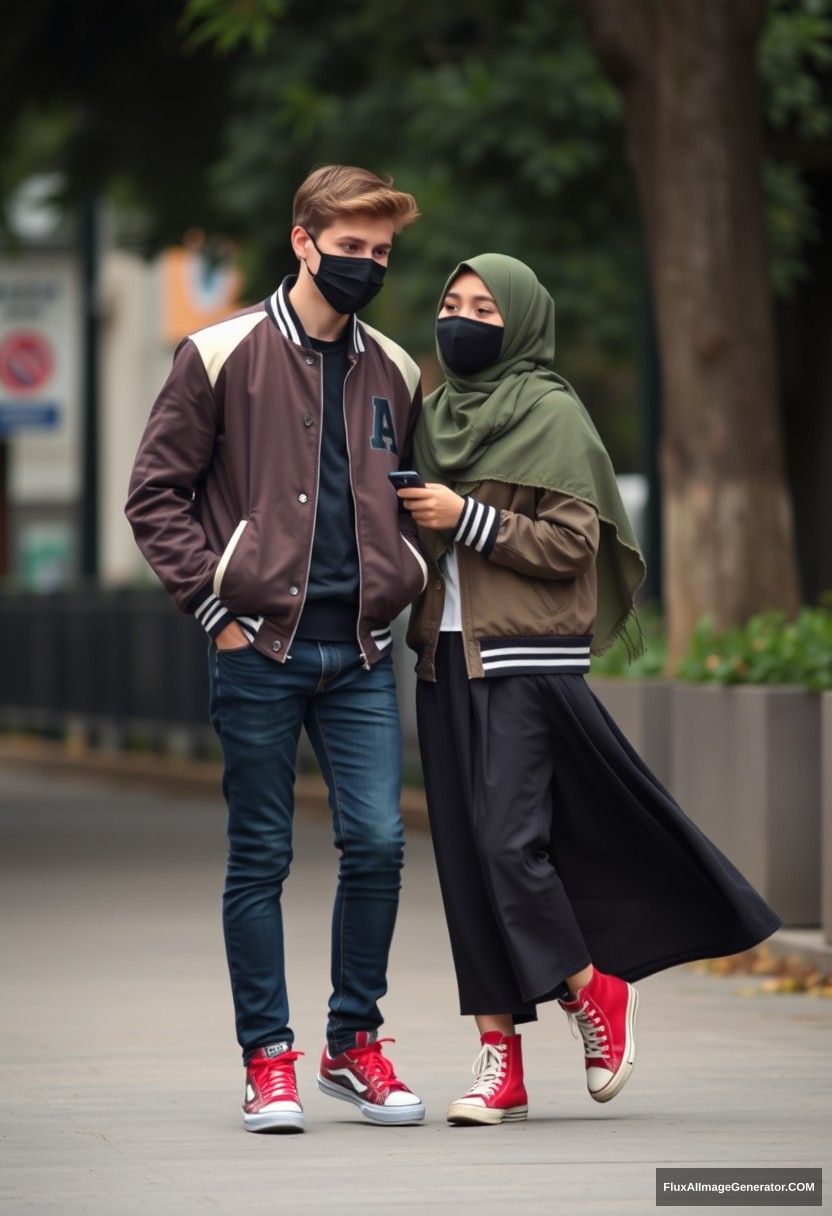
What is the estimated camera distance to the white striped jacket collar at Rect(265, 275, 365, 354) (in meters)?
6.14

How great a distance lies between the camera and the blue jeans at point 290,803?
20.0 ft

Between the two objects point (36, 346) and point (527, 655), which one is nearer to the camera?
point (527, 655)

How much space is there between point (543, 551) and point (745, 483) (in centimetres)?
559

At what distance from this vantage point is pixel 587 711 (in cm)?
621

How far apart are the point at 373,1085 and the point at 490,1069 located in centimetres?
26

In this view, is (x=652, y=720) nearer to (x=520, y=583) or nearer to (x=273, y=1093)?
(x=520, y=583)

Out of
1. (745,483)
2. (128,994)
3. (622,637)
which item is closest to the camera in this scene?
(622,637)

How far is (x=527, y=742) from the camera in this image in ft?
20.2

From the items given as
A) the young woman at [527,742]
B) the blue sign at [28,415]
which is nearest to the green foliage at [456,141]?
the blue sign at [28,415]

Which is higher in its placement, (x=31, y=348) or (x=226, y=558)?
(x=31, y=348)

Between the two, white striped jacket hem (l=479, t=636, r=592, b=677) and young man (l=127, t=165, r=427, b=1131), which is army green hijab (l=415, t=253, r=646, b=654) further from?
white striped jacket hem (l=479, t=636, r=592, b=677)

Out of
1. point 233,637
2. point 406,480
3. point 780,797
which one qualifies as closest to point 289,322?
point 406,480

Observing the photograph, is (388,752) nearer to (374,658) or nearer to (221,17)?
(374,658)

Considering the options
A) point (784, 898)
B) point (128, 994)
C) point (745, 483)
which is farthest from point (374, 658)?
point (745, 483)
